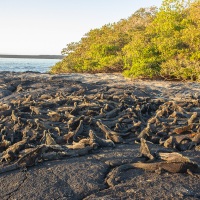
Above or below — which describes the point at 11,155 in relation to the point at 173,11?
below

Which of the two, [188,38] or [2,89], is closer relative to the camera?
[2,89]

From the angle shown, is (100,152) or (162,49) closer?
(100,152)

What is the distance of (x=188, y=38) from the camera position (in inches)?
691

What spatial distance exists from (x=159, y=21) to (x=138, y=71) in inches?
176

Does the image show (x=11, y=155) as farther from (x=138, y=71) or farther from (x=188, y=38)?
(x=188, y=38)

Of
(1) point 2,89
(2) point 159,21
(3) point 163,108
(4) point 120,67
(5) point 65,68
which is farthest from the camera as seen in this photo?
(5) point 65,68

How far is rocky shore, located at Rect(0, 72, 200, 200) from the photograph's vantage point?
14.7 feet

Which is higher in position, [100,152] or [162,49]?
[162,49]

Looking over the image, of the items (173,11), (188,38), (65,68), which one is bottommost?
(65,68)

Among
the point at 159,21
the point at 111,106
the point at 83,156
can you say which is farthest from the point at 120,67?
the point at 83,156

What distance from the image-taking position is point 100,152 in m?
5.95

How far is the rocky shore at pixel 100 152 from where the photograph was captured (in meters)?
4.48

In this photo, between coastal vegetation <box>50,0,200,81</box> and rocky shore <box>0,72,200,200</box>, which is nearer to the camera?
rocky shore <box>0,72,200,200</box>

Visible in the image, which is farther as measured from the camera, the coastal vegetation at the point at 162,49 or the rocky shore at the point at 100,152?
the coastal vegetation at the point at 162,49
